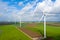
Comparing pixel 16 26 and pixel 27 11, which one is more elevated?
pixel 27 11

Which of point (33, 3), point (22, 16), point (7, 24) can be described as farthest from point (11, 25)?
point (33, 3)

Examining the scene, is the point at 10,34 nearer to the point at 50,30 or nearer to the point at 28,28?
the point at 28,28

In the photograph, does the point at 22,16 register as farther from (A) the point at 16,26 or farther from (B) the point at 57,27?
(B) the point at 57,27

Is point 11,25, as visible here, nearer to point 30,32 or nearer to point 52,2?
point 30,32

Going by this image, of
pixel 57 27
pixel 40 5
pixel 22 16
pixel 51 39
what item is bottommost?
pixel 51 39

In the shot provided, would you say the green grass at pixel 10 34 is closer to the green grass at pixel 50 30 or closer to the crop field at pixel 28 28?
the crop field at pixel 28 28

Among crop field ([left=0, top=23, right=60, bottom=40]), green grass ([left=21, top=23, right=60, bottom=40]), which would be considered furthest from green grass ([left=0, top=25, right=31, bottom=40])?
green grass ([left=21, top=23, right=60, bottom=40])

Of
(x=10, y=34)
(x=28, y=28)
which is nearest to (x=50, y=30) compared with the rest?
(x=28, y=28)

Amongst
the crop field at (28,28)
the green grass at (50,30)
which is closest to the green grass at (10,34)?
the crop field at (28,28)
